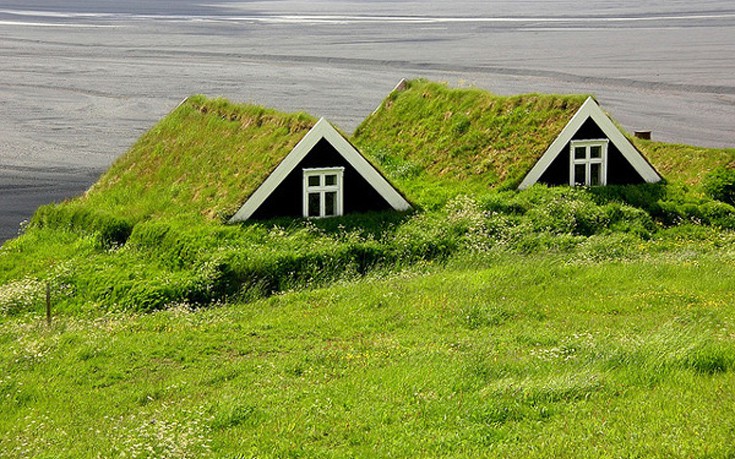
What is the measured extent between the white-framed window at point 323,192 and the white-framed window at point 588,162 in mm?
8255

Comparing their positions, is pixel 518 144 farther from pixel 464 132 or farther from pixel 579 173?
pixel 464 132

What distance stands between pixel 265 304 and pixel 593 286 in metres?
7.96

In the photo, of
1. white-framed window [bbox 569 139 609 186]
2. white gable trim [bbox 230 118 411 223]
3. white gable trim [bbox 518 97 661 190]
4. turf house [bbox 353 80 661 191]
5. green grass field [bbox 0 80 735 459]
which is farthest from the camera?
white-framed window [bbox 569 139 609 186]

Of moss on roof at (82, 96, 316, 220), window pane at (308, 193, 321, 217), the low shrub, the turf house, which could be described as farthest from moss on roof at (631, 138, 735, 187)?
moss on roof at (82, 96, 316, 220)

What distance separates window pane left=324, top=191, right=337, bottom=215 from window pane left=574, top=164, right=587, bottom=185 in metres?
8.58

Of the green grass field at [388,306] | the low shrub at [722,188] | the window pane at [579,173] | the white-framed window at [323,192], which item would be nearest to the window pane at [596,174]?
the window pane at [579,173]

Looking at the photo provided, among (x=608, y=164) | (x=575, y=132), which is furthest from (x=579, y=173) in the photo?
(x=575, y=132)

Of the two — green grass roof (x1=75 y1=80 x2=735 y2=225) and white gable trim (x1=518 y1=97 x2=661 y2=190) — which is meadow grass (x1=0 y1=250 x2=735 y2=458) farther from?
white gable trim (x1=518 y1=97 x2=661 y2=190)

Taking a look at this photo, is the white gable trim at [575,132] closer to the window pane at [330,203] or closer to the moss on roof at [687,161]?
the moss on roof at [687,161]

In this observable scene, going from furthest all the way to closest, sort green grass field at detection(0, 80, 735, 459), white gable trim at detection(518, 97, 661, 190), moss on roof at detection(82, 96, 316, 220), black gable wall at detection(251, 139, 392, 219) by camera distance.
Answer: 1. white gable trim at detection(518, 97, 661, 190)
2. moss on roof at detection(82, 96, 316, 220)
3. black gable wall at detection(251, 139, 392, 219)
4. green grass field at detection(0, 80, 735, 459)

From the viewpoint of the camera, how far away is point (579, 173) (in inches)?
1403

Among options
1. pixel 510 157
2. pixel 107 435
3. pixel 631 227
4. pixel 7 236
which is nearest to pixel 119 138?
pixel 7 236

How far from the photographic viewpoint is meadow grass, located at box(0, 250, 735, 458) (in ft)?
51.9

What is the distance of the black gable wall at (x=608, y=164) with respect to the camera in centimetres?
3541
